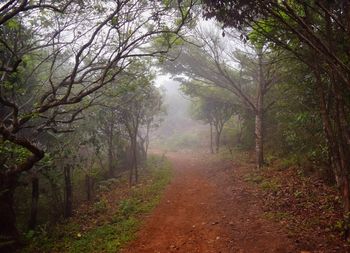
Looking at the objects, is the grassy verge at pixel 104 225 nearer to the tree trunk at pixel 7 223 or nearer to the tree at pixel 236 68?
the tree trunk at pixel 7 223

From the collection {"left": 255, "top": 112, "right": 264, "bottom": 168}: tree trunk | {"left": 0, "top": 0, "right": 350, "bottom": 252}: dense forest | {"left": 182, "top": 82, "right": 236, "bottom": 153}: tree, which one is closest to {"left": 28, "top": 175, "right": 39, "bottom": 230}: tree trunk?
{"left": 0, "top": 0, "right": 350, "bottom": 252}: dense forest

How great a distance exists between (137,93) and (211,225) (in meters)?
10.1

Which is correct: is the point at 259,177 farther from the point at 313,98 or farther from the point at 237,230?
the point at 237,230

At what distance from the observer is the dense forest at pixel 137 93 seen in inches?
305

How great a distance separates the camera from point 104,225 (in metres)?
11.1

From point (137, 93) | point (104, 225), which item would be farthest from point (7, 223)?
point (137, 93)

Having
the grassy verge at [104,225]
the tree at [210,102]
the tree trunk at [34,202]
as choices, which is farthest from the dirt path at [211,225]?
the tree at [210,102]

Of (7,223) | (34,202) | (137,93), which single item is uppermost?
(137,93)

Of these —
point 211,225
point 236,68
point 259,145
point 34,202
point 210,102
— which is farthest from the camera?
point 210,102

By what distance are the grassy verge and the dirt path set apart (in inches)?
21.0

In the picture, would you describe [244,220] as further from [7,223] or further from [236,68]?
[236,68]

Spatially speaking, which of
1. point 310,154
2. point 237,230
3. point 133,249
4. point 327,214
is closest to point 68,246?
point 133,249

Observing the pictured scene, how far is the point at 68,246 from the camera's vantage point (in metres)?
9.75

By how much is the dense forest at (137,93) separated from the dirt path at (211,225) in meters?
Answer: 1.00
